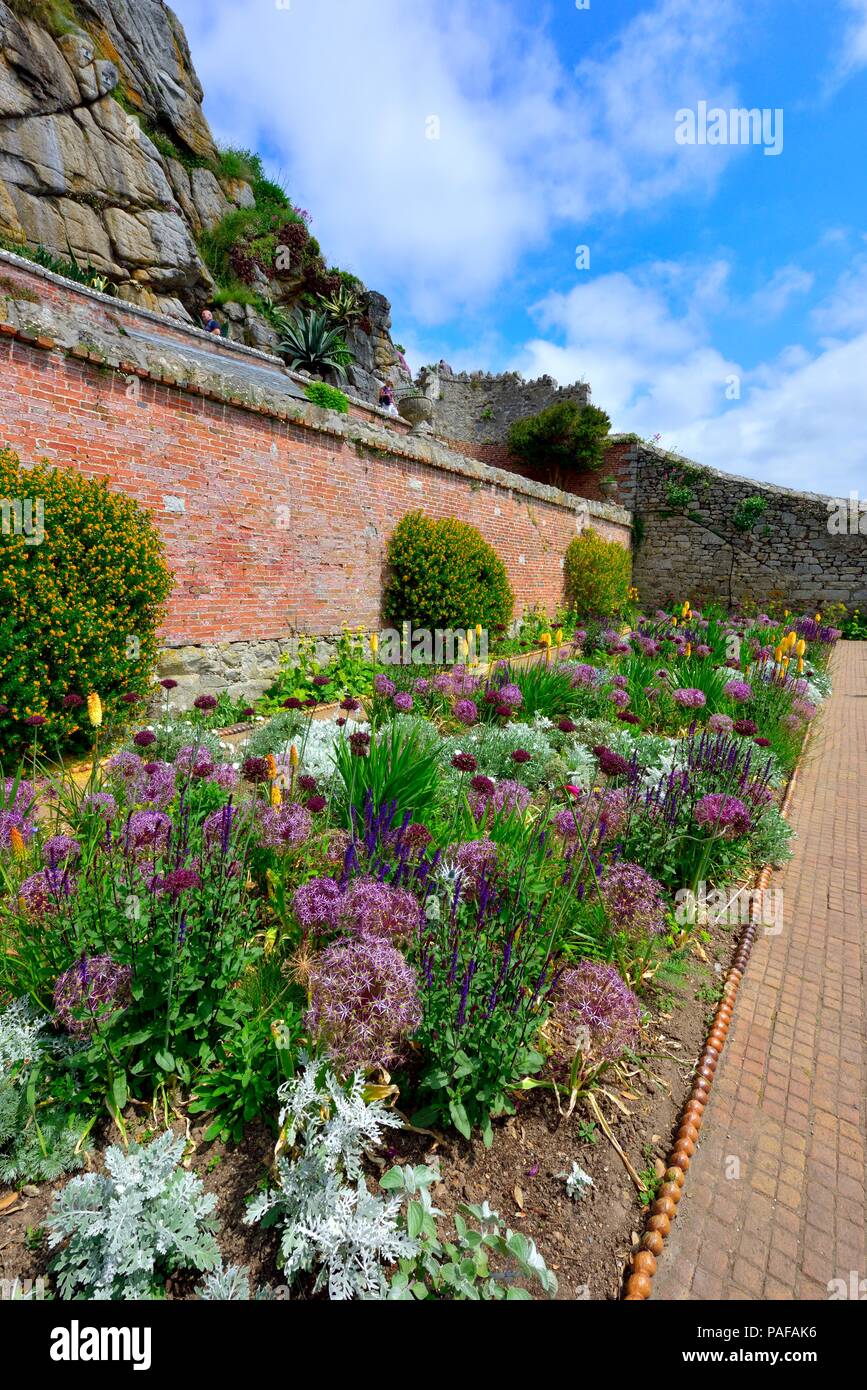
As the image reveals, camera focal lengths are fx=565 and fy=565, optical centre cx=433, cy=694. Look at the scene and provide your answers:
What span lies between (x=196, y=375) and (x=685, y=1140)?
697 centimetres

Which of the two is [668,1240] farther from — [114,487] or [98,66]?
[98,66]

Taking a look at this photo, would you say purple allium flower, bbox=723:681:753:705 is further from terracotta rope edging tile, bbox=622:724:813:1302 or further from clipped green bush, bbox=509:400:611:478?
clipped green bush, bbox=509:400:611:478

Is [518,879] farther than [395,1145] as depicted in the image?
Yes

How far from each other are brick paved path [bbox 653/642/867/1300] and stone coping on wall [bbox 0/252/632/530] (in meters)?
6.72

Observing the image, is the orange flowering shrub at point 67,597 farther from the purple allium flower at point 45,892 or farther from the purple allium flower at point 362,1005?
the purple allium flower at point 362,1005

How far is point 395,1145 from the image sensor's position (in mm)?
1901

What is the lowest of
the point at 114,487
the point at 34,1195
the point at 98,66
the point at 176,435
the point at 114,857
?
the point at 34,1195

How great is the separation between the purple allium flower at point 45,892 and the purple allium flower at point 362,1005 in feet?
3.24

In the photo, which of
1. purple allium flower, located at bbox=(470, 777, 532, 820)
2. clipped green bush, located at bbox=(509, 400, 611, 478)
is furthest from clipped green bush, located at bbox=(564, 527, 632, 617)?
purple allium flower, located at bbox=(470, 777, 532, 820)

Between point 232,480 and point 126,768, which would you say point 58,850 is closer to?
point 126,768

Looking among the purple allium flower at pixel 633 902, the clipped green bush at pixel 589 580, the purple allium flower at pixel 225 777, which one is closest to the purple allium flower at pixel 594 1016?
the purple allium flower at pixel 633 902

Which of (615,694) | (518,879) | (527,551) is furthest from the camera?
(527,551)

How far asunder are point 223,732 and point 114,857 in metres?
3.59

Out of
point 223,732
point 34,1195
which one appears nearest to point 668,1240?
point 34,1195
